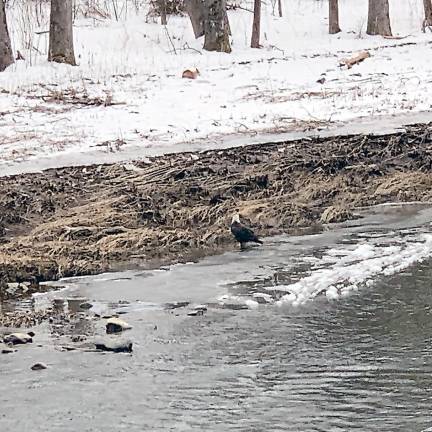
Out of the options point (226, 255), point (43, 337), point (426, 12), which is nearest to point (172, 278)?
point (226, 255)

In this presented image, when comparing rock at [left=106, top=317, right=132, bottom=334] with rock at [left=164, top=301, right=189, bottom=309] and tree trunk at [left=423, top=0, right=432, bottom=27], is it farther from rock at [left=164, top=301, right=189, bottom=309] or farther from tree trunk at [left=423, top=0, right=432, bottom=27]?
tree trunk at [left=423, top=0, right=432, bottom=27]

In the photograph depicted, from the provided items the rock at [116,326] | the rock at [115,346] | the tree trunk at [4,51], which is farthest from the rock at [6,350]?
the tree trunk at [4,51]

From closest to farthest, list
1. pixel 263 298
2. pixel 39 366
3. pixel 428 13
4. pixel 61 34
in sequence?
pixel 39 366 < pixel 263 298 < pixel 61 34 < pixel 428 13

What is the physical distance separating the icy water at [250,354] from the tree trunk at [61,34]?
1445 centimetres

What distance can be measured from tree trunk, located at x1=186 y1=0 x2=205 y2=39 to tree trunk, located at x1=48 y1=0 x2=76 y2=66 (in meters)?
5.74

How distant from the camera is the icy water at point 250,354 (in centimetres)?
479

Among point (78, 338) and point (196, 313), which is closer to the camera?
point (78, 338)

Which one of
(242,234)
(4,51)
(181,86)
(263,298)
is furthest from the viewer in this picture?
(4,51)

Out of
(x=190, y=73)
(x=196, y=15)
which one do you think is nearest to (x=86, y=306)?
(x=190, y=73)

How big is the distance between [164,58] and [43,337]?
18564 millimetres

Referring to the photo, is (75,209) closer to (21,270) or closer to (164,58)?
(21,270)

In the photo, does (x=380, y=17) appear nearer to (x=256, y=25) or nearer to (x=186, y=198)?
(x=256, y=25)

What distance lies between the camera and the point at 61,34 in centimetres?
2178

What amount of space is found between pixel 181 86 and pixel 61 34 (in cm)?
415
